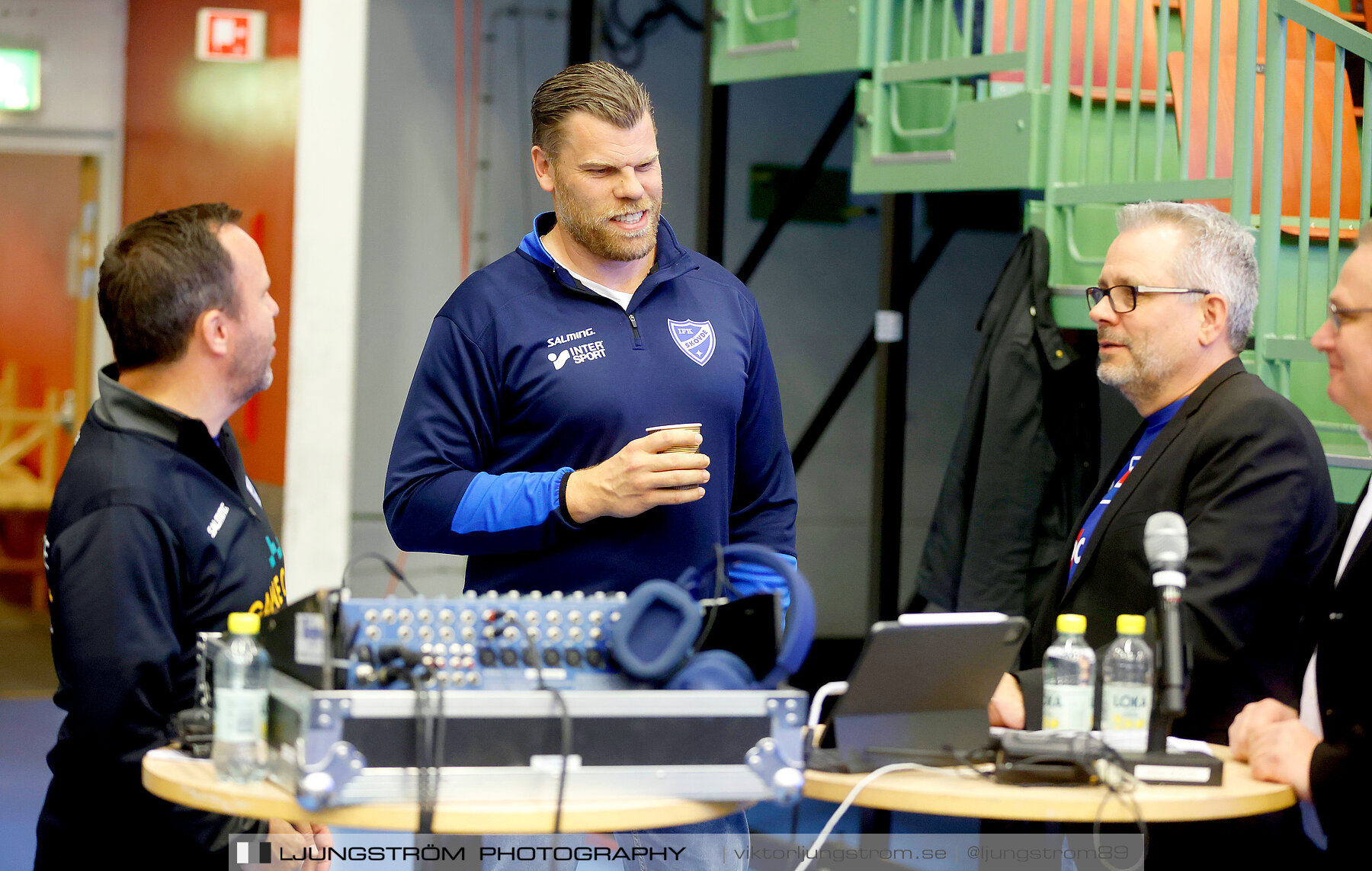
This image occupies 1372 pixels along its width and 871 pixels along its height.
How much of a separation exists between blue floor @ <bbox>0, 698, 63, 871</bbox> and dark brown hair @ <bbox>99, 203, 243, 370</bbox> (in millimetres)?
1977

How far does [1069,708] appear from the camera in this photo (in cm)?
193

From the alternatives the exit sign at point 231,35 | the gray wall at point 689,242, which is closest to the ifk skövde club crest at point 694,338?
the gray wall at point 689,242

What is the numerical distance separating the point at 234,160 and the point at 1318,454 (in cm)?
487

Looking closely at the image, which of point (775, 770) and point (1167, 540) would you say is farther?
point (1167, 540)

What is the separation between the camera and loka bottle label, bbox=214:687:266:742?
1.63m

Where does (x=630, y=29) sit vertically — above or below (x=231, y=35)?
above

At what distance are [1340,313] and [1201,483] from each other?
0.39 meters

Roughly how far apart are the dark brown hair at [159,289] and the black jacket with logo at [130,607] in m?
0.07

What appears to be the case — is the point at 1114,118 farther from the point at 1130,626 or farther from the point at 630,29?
the point at 630,29

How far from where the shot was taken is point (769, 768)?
63.1 inches

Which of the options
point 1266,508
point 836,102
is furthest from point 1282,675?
point 836,102

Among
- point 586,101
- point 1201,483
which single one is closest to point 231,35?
point 586,101

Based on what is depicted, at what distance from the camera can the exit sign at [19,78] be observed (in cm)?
691

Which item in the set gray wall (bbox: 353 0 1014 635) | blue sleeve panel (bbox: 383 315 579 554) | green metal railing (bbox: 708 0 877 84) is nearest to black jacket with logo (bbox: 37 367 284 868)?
blue sleeve panel (bbox: 383 315 579 554)
